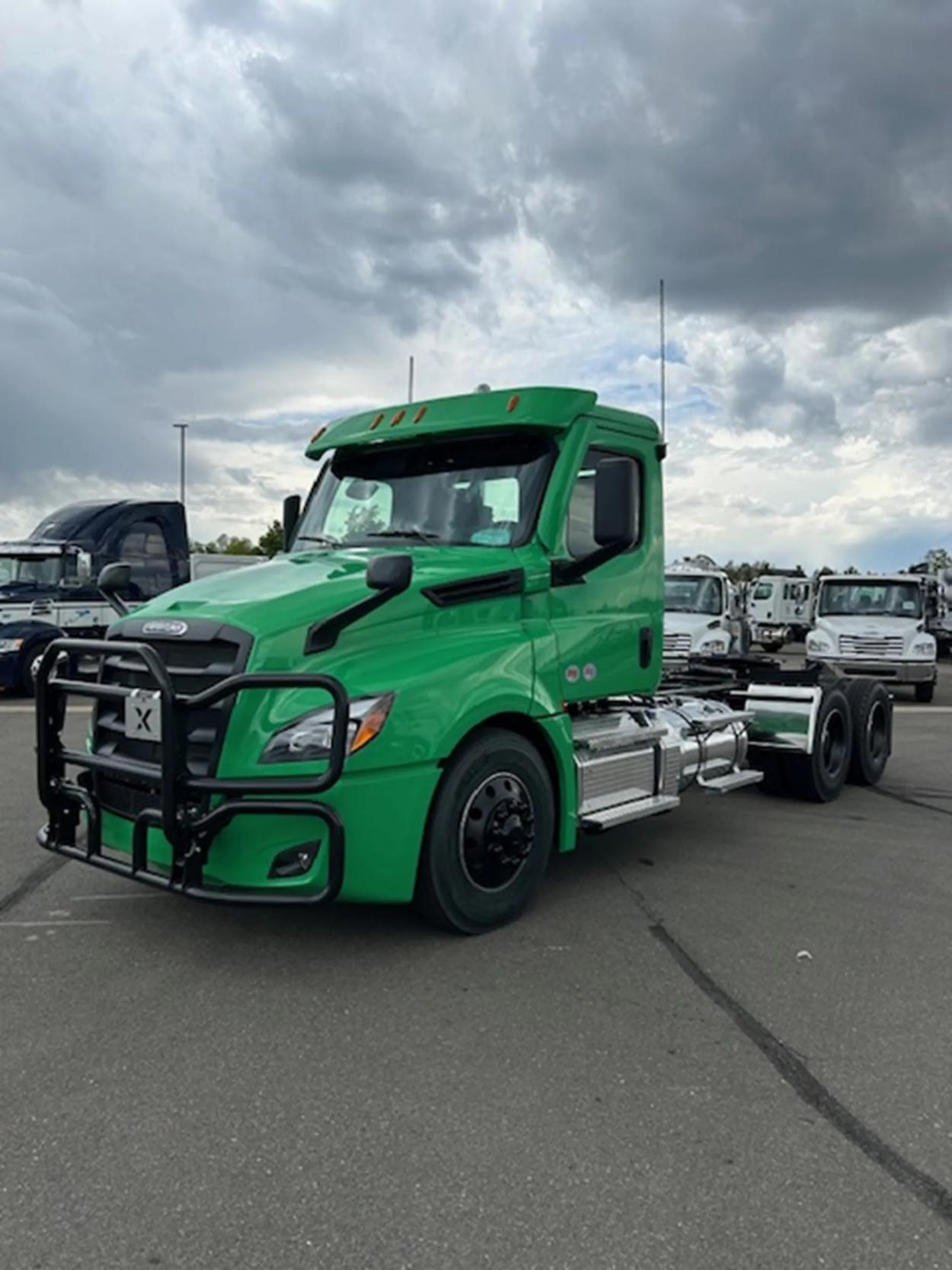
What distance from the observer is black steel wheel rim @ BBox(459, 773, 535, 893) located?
4.62 meters

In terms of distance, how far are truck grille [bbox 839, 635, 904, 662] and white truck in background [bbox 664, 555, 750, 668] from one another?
72.8 inches

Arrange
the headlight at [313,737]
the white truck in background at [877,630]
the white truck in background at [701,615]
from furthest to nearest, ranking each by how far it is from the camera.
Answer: the white truck in background at [877,630] → the white truck in background at [701,615] → the headlight at [313,737]

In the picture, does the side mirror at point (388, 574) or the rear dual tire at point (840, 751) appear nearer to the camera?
the side mirror at point (388, 574)

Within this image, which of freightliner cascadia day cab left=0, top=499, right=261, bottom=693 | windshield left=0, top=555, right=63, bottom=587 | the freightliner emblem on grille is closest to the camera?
the freightliner emblem on grille

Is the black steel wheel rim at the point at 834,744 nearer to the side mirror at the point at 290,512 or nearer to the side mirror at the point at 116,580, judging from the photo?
the side mirror at the point at 290,512

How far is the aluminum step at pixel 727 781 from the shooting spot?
6.86 meters

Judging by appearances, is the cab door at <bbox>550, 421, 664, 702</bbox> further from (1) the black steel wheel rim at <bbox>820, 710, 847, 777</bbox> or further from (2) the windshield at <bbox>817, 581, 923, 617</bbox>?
(2) the windshield at <bbox>817, 581, 923, 617</bbox>

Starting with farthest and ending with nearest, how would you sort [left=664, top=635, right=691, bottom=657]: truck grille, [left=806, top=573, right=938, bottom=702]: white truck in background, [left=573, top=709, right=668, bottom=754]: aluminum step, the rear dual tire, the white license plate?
[left=806, top=573, right=938, bottom=702]: white truck in background
[left=664, top=635, right=691, bottom=657]: truck grille
the rear dual tire
[left=573, top=709, right=668, bottom=754]: aluminum step
the white license plate

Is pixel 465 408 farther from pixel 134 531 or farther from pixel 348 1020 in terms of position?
pixel 134 531

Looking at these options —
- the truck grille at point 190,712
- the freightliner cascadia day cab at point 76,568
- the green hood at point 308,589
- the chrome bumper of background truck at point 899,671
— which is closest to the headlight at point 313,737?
the truck grille at point 190,712

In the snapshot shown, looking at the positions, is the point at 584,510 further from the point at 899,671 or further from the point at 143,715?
the point at 899,671

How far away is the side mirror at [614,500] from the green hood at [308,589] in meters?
0.51

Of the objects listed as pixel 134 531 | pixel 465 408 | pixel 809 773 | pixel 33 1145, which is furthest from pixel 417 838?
pixel 134 531

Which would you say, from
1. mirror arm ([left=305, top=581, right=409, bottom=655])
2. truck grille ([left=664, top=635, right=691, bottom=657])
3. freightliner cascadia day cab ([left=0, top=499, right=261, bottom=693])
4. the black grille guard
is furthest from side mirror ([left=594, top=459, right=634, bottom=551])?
truck grille ([left=664, top=635, right=691, bottom=657])
